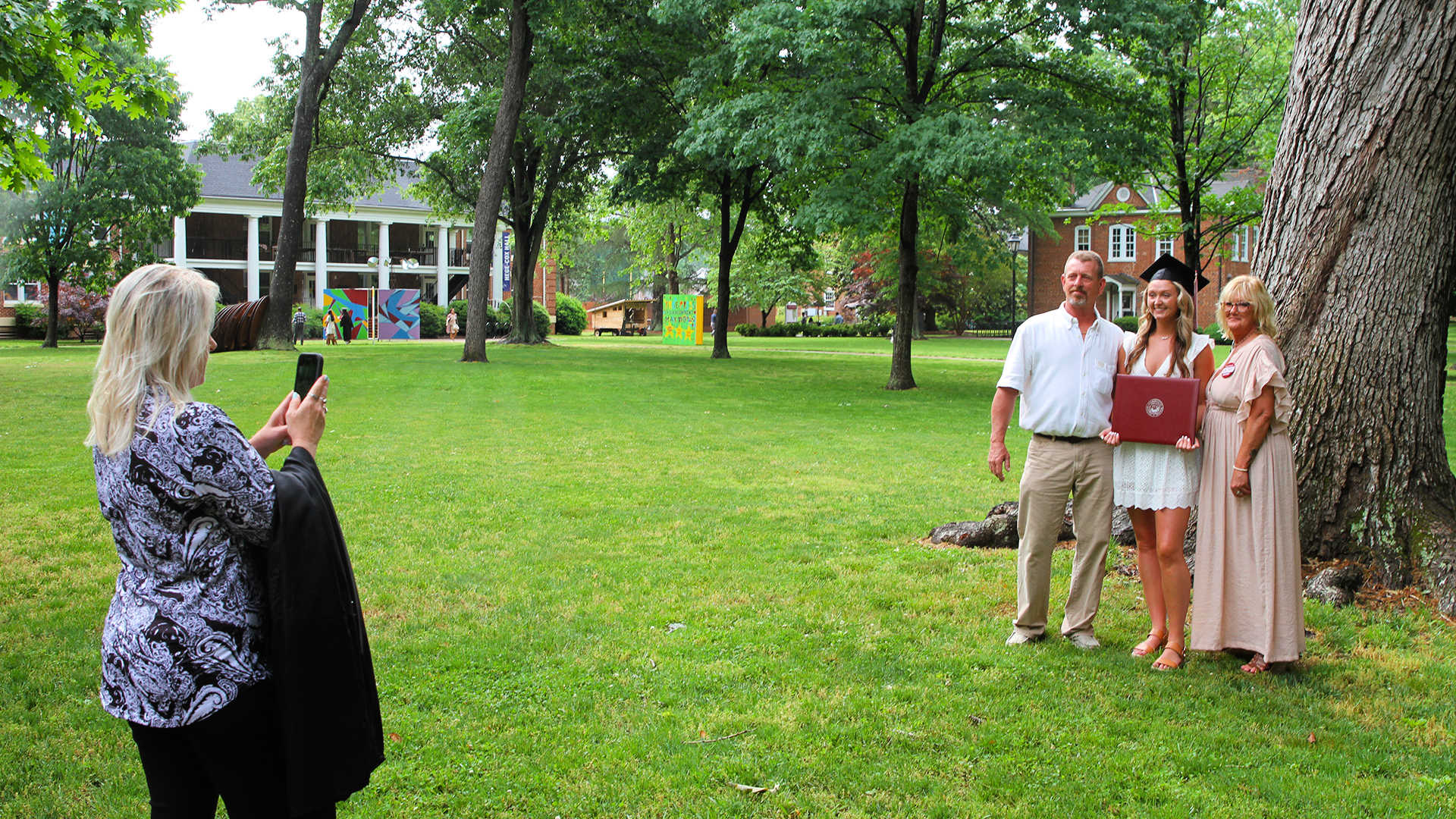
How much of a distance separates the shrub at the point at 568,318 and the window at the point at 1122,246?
30168mm

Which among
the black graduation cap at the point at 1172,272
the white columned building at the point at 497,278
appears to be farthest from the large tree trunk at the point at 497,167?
the white columned building at the point at 497,278

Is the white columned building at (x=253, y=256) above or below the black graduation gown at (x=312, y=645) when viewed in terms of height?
above

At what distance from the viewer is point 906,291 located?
20422mm

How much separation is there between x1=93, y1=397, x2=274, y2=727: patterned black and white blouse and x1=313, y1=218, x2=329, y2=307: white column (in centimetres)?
5582

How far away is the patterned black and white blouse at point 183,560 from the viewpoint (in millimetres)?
2225

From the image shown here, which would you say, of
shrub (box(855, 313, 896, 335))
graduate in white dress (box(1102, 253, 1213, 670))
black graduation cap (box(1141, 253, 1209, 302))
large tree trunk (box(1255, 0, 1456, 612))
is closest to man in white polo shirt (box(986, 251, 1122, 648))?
graduate in white dress (box(1102, 253, 1213, 670))

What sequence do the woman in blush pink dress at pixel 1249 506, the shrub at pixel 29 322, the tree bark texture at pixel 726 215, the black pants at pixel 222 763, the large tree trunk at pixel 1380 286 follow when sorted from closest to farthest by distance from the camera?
the black pants at pixel 222 763 → the woman in blush pink dress at pixel 1249 506 → the large tree trunk at pixel 1380 286 → the tree bark texture at pixel 726 215 → the shrub at pixel 29 322

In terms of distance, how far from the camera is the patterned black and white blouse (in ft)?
7.30

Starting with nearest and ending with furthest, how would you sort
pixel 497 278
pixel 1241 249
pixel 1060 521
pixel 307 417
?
pixel 307 417, pixel 1060 521, pixel 1241 249, pixel 497 278

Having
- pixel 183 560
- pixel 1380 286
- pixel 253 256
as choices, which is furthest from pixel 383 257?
pixel 183 560

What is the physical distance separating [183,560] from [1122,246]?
62.1 m

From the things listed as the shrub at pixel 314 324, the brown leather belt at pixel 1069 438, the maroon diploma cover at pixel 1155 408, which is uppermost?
the shrub at pixel 314 324

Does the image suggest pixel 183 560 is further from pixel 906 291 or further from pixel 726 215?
pixel 726 215

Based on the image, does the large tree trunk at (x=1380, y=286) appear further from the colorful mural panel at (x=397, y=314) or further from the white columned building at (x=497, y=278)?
the white columned building at (x=497, y=278)
